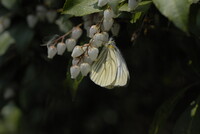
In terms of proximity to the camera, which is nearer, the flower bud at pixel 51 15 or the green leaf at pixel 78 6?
the green leaf at pixel 78 6

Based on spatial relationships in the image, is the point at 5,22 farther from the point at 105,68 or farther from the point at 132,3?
the point at 132,3

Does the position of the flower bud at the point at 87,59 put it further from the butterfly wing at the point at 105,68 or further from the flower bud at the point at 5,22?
the flower bud at the point at 5,22

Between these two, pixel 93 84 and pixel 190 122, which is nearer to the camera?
pixel 190 122

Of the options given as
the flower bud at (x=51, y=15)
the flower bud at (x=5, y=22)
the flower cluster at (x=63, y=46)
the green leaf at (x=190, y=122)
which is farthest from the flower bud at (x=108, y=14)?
the flower bud at (x=5, y=22)

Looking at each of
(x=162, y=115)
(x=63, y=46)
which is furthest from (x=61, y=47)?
(x=162, y=115)

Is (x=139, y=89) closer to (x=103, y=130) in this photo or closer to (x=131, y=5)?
(x=103, y=130)

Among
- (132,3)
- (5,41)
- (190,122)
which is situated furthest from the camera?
(5,41)

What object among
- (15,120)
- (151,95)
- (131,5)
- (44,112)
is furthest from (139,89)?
(131,5)
